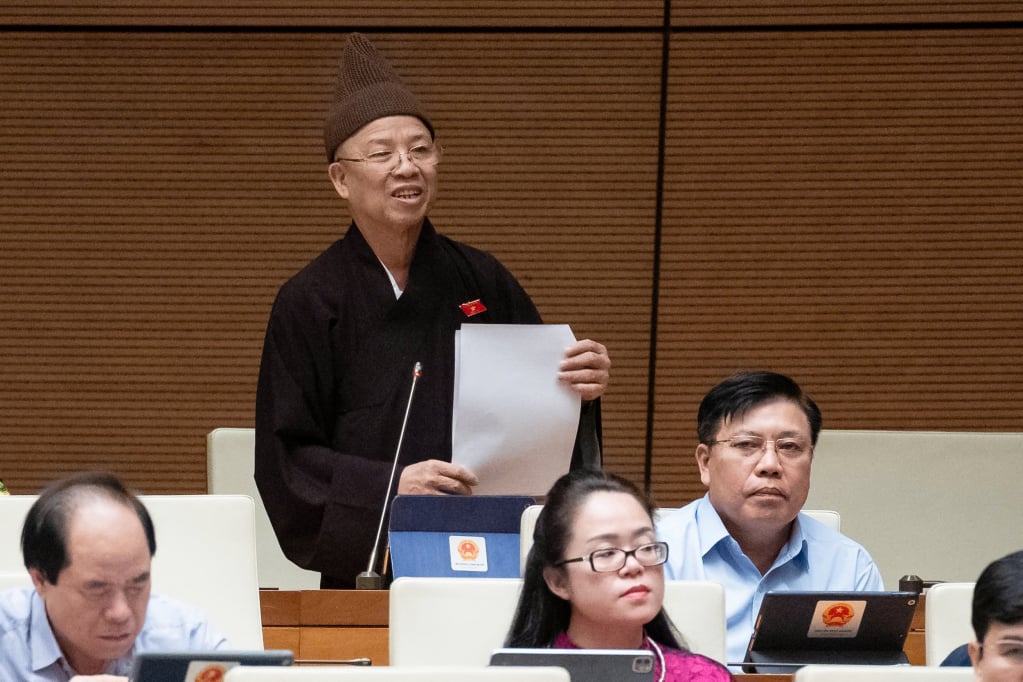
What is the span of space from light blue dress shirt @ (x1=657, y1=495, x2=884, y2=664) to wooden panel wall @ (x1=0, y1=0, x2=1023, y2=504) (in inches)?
70.2

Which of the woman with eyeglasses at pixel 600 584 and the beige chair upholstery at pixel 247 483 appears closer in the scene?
the woman with eyeglasses at pixel 600 584

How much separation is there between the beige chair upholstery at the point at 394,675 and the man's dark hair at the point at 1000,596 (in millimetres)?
598

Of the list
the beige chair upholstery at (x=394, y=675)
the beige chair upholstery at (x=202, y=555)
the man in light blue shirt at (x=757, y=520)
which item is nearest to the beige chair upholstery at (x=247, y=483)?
the beige chair upholstery at (x=202, y=555)

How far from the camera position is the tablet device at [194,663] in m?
1.93

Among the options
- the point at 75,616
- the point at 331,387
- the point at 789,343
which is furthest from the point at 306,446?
the point at 789,343

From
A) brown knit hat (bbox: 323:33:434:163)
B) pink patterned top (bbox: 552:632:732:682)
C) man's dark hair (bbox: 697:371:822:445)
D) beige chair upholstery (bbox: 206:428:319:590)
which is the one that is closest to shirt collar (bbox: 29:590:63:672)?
pink patterned top (bbox: 552:632:732:682)

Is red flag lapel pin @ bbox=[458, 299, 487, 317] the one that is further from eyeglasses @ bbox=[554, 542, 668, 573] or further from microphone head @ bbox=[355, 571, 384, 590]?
eyeglasses @ bbox=[554, 542, 668, 573]

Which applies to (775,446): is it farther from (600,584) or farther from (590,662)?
(590,662)

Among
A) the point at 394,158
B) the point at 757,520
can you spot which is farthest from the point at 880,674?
the point at 394,158

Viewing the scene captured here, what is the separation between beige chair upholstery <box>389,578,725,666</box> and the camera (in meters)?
2.55

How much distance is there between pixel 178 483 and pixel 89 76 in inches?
51.0

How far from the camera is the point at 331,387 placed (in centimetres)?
354

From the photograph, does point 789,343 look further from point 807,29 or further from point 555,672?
point 555,672

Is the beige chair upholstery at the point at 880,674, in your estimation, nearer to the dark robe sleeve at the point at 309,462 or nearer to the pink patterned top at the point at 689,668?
the pink patterned top at the point at 689,668
